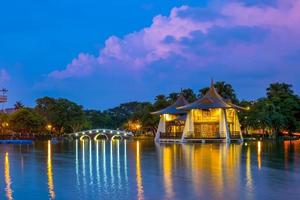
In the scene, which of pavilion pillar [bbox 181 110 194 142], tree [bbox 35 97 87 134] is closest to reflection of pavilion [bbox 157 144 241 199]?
pavilion pillar [bbox 181 110 194 142]

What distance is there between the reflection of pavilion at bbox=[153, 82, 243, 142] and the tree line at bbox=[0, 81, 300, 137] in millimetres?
9057

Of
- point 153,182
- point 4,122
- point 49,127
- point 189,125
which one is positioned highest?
point 4,122

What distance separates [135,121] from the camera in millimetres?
120438

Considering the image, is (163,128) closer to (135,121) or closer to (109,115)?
(135,121)

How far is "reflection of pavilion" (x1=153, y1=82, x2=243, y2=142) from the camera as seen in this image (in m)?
70.1

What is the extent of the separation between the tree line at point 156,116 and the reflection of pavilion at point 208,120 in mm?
9057

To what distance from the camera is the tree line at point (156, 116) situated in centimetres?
8394

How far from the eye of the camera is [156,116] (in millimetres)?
100500

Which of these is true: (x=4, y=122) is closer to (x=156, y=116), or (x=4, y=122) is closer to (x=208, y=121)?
(x=156, y=116)

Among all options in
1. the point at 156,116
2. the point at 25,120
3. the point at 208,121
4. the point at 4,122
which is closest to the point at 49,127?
the point at 4,122

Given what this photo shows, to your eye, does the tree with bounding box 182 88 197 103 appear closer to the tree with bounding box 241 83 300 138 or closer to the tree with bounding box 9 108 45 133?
the tree with bounding box 241 83 300 138

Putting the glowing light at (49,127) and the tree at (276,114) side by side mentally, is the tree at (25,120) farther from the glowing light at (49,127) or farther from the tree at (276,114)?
the tree at (276,114)

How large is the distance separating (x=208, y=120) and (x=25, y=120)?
3823cm

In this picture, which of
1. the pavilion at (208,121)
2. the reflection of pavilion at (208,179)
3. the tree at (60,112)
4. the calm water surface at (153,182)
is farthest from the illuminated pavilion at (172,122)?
the calm water surface at (153,182)
